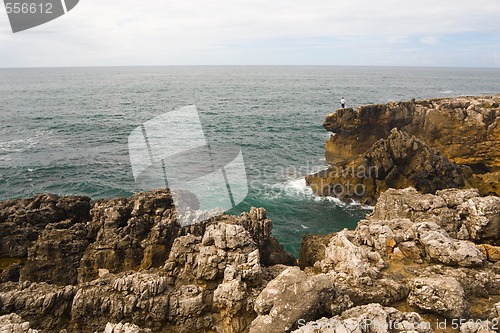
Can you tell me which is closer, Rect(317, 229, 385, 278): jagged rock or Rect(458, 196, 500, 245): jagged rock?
Rect(317, 229, 385, 278): jagged rock

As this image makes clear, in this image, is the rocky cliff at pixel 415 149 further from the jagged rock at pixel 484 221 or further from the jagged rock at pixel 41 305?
the jagged rock at pixel 41 305

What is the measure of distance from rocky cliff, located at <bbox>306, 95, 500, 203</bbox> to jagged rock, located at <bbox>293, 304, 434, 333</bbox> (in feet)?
82.2

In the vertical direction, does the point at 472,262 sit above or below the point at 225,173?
above

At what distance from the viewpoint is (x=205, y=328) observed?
11359 millimetres

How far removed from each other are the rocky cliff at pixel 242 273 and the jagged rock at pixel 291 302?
1.2 inches

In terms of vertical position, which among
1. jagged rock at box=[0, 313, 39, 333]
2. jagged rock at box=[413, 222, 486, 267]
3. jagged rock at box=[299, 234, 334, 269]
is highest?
jagged rock at box=[413, 222, 486, 267]

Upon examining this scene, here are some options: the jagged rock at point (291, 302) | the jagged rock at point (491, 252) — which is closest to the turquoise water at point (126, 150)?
the jagged rock at point (491, 252)

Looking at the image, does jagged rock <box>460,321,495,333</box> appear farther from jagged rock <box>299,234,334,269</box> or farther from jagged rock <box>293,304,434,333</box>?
jagged rock <box>299,234,334,269</box>

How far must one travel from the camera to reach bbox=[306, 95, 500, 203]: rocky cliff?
31.2 meters

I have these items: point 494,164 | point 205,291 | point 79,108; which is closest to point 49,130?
point 79,108

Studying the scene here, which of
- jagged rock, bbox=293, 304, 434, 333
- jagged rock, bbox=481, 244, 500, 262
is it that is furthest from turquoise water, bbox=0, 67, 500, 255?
jagged rock, bbox=293, 304, 434, 333

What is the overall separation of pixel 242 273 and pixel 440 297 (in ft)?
21.5

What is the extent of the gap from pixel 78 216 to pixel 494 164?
41502mm

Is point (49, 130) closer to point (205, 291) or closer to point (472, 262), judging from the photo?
point (205, 291)
